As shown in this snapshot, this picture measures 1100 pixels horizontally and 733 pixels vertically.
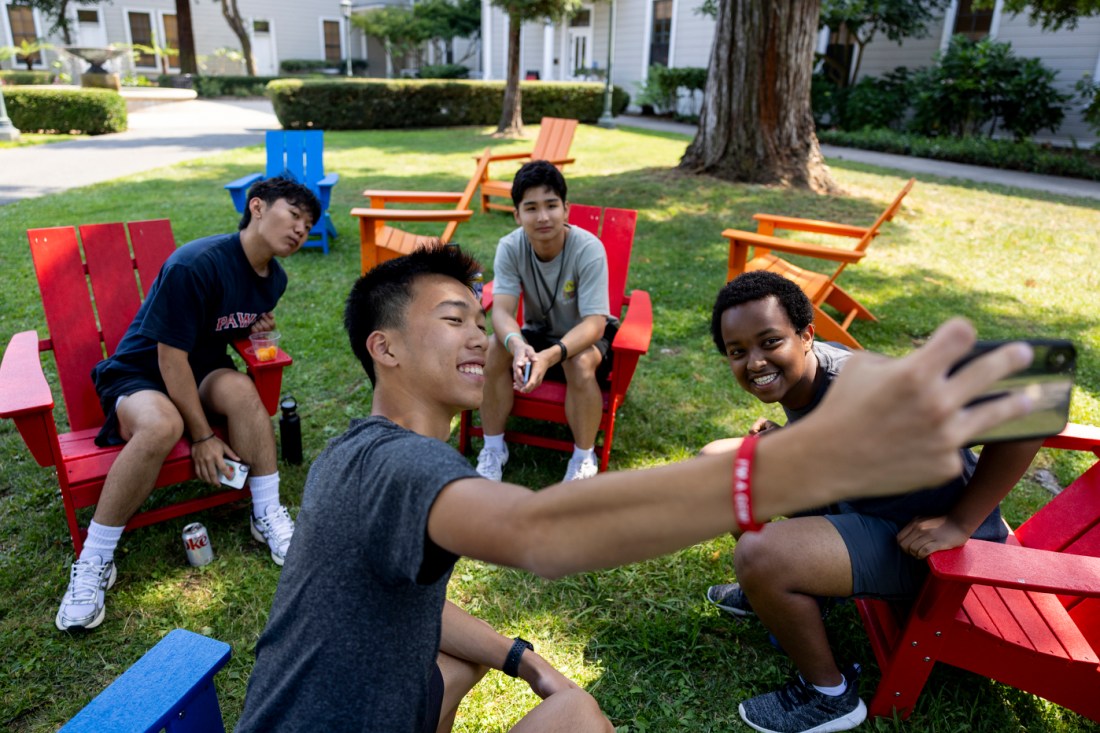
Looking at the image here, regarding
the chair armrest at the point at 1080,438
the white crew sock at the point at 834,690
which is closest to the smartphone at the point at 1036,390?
the white crew sock at the point at 834,690

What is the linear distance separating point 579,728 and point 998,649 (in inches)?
51.3

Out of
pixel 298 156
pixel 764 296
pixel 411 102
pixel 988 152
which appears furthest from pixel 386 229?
pixel 411 102

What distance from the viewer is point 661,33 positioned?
21828 mm

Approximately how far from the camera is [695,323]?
516cm

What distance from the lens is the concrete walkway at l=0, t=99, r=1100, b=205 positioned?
9.91m

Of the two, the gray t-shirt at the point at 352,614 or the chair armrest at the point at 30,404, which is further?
the chair armrest at the point at 30,404

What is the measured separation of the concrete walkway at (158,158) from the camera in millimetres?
9906

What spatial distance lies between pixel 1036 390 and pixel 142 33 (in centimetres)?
4003

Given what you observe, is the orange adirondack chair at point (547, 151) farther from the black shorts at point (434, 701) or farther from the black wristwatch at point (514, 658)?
the black shorts at point (434, 701)

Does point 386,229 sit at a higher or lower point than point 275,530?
higher

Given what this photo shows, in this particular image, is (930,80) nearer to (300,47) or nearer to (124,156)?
(124,156)

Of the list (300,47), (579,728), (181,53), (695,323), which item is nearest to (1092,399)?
(695,323)

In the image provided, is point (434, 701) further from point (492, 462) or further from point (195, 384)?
point (492, 462)

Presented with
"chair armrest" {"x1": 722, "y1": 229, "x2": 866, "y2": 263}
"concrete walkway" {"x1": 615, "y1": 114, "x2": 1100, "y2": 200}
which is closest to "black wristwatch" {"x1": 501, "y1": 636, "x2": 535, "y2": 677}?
"chair armrest" {"x1": 722, "y1": 229, "x2": 866, "y2": 263}
